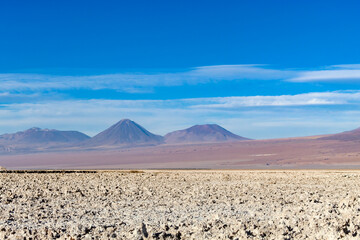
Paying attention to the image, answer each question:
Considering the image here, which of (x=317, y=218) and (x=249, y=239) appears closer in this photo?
(x=249, y=239)

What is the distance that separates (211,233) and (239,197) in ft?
22.8

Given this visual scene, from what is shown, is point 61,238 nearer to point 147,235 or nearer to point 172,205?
point 147,235

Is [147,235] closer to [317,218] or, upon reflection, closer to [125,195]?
[317,218]

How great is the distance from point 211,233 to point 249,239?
2.84 feet

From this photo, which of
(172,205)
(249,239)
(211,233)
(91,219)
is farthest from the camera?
(172,205)

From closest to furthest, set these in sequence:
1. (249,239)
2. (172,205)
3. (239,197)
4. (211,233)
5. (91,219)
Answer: (249,239) → (211,233) → (91,219) → (172,205) → (239,197)

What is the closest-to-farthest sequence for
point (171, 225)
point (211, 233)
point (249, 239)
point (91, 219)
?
point (249, 239) → point (211, 233) → point (171, 225) → point (91, 219)

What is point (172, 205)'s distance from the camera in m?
14.6

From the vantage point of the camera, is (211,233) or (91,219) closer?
(211,233)

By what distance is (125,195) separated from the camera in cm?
1750

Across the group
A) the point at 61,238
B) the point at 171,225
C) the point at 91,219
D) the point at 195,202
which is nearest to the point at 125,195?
the point at 195,202

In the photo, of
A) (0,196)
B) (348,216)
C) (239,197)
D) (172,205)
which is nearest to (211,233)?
(348,216)

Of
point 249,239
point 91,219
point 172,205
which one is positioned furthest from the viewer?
point 172,205

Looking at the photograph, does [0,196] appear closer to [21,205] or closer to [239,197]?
[21,205]
